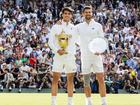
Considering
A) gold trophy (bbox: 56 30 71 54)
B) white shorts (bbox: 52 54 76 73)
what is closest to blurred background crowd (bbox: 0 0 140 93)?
white shorts (bbox: 52 54 76 73)

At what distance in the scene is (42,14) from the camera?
2791 centimetres

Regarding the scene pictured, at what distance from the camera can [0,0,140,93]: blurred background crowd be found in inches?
841

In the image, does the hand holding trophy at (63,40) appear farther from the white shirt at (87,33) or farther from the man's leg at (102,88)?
the man's leg at (102,88)

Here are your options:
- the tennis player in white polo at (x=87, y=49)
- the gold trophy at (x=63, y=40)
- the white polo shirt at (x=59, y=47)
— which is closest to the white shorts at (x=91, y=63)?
the tennis player in white polo at (x=87, y=49)

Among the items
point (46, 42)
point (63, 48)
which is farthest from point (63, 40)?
point (46, 42)

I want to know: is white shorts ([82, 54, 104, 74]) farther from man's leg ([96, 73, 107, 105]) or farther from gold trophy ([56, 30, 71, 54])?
gold trophy ([56, 30, 71, 54])

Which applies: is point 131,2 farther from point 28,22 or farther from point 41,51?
point 41,51

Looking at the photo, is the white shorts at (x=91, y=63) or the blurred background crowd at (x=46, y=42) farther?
the blurred background crowd at (x=46, y=42)

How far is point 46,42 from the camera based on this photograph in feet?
80.7

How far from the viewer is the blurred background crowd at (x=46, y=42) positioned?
70.1ft

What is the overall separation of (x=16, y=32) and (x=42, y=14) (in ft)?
9.90

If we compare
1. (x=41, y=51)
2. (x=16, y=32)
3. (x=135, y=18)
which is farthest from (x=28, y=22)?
(x=135, y=18)

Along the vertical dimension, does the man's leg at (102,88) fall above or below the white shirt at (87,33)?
below

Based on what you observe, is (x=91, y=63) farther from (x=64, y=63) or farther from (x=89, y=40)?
(x=64, y=63)
